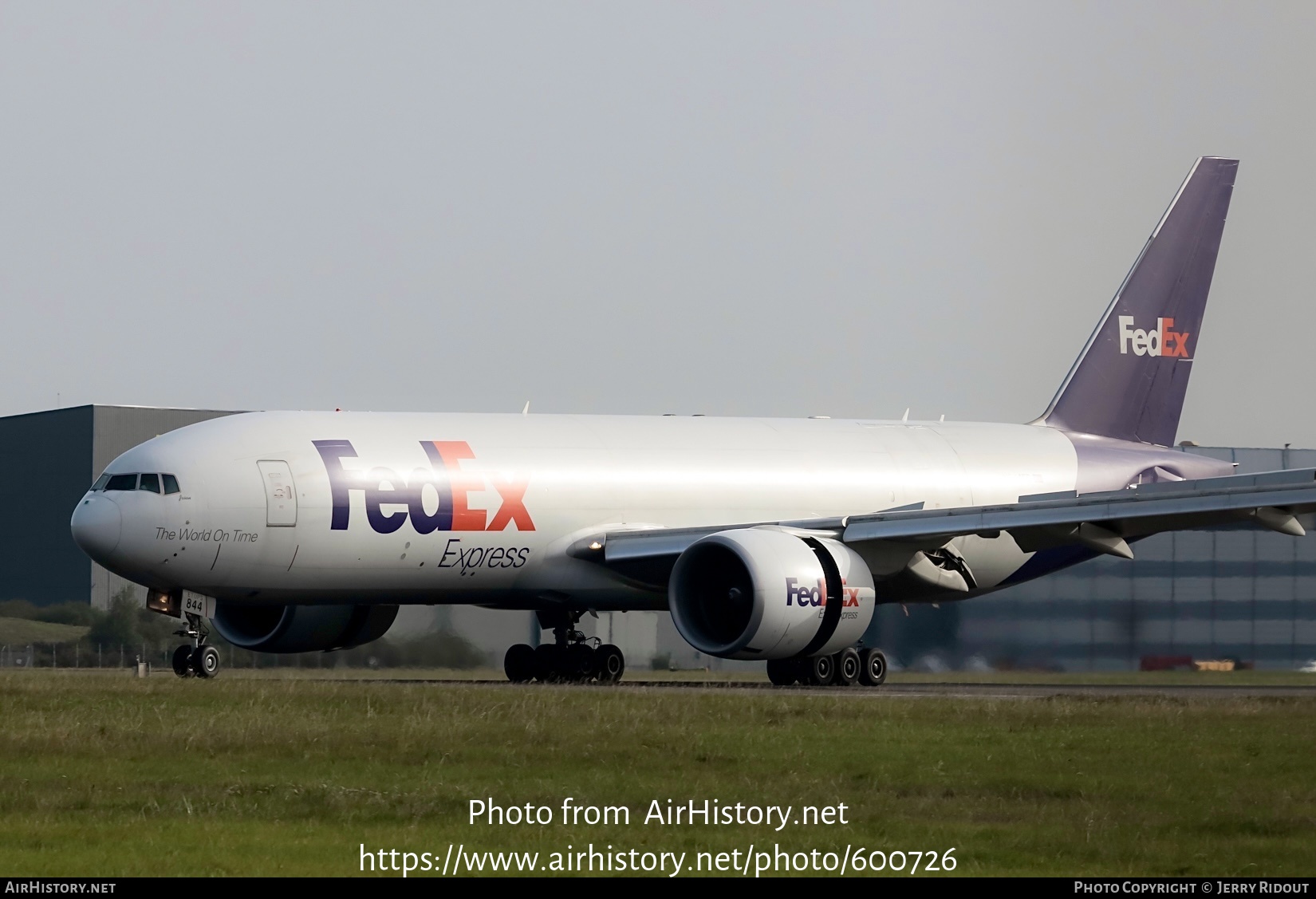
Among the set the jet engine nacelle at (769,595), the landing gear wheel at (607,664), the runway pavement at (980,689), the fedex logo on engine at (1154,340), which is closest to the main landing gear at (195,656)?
the runway pavement at (980,689)

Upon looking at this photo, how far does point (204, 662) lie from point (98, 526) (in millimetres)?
2458

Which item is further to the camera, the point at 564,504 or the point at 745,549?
the point at 564,504

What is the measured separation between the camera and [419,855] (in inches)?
452

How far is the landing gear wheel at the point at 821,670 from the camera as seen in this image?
96.3 feet

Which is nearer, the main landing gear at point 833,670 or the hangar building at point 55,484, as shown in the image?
the main landing gear at point 833,670

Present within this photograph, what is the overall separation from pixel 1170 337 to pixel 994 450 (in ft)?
17.7

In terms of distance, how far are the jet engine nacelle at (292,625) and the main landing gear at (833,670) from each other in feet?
21.8

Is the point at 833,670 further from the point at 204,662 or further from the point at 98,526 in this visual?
the point at 98,526

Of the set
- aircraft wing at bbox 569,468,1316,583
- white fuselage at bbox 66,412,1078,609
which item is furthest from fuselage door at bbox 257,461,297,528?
aircraft wing at bbox 569,468,1316,583

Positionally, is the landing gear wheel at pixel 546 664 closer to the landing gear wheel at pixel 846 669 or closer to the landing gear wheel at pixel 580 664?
the landing gear wheel at pixel 580 664

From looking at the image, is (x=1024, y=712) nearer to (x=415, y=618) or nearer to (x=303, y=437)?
(x=303, y=437)

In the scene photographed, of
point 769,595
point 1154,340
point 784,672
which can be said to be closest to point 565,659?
point 784,672

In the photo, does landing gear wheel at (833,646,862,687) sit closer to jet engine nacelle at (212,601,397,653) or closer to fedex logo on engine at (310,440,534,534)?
fedex logo on engine at (310,440,534,534)
